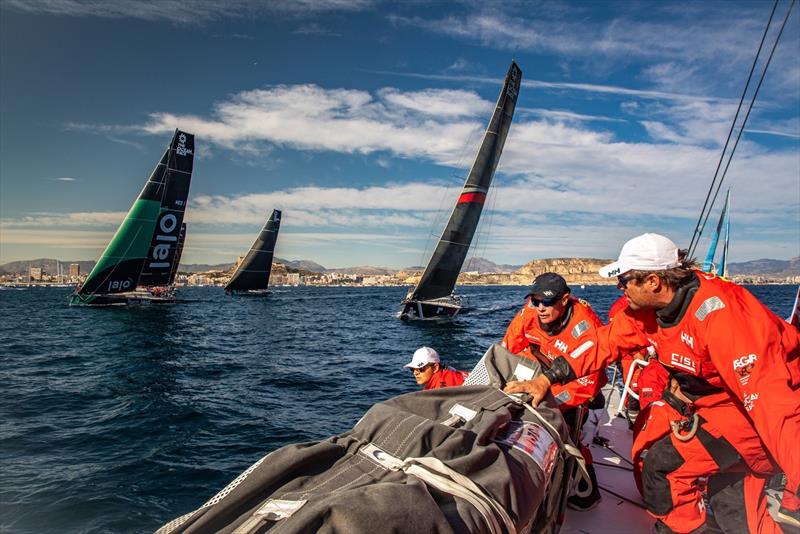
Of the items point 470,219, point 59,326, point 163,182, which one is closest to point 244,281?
point 163,182

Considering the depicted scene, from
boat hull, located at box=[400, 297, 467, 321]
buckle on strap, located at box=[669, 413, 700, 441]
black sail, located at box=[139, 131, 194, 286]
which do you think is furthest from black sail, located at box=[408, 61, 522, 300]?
buckle on strap, located at box=[669, 413, 700, 441]

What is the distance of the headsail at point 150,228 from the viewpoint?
132 feet

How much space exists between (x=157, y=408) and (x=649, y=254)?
453 inches

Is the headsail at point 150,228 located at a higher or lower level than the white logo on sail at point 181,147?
lower

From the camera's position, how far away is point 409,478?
1418 mm

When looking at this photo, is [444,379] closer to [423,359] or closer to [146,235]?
[423,359]

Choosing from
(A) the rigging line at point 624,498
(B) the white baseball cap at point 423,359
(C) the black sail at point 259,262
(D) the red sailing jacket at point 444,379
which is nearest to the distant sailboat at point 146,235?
(C) the black sail at point 259,262

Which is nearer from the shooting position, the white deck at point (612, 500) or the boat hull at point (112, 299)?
the white deck at point (612, 500)

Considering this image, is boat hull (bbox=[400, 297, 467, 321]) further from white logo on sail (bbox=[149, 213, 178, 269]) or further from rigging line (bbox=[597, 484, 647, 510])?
rigging line (bbox=[597, 484, 647, 510])

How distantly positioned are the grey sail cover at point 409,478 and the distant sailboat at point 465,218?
103 feet

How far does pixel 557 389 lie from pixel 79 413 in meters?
11.2

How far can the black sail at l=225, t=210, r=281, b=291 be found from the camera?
66188 millimetres

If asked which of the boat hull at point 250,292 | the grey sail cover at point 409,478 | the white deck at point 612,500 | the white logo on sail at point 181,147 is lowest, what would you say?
the boat hull at point 250,292

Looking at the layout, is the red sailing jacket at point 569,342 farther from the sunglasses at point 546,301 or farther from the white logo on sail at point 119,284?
the white logo on sail at point 119,284
